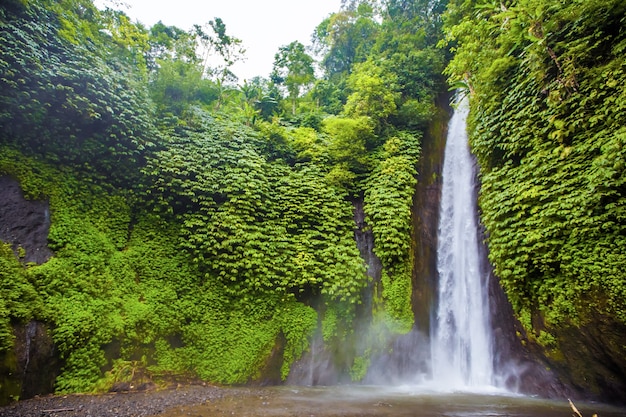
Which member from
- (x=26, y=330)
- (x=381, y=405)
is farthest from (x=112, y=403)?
(x=381, y=405)

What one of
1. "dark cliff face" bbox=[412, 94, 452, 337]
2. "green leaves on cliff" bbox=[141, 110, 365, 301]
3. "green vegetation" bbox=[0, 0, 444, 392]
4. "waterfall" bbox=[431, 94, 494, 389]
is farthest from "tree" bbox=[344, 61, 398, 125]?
"green leaves on cliff" bbox=[141, 110, 365, 301]

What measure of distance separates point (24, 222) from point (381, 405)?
8.22m

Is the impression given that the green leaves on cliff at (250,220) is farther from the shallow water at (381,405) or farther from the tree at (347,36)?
the tree at (347,36)

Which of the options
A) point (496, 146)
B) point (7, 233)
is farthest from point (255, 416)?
point (496, 146)

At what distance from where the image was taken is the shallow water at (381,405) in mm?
5020

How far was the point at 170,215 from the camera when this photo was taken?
335 inches

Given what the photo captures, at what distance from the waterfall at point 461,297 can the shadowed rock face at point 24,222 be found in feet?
33.3

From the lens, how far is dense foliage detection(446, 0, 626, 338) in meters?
5.22

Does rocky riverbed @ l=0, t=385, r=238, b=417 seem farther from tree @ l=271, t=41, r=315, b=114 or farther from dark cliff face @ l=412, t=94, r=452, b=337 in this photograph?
tree @ l=271, t=41, r=315, b=114

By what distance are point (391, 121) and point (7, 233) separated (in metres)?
11.9

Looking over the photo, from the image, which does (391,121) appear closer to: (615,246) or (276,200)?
(276,200)

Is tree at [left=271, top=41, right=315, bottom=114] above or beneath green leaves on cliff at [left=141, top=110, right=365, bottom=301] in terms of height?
above

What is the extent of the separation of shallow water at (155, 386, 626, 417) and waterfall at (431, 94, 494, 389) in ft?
3.94

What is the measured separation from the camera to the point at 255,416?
15.9ft
